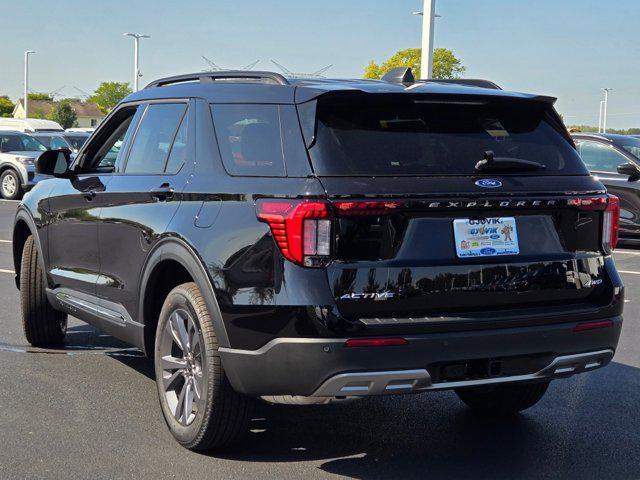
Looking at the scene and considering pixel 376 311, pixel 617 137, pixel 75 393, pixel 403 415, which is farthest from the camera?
pixel 617 137

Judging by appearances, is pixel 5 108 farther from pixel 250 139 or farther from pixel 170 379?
pixel 250 139

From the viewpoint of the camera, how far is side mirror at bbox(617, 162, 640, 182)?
47.9 feet

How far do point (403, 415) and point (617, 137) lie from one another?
36.0 feet

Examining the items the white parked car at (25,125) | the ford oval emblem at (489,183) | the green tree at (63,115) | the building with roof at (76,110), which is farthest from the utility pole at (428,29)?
the building with roof at (76,110)

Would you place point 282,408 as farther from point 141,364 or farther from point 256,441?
point 141,364

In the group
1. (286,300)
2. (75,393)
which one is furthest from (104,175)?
(286,300)

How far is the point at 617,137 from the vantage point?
1545 cm

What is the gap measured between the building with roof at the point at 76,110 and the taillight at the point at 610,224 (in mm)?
149529

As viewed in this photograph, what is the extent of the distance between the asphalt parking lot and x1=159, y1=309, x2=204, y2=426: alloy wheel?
0.21m

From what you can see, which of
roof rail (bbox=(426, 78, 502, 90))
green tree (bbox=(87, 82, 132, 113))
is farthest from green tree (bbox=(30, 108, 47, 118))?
roof rail (bbox=(426, 78, 502, 90))

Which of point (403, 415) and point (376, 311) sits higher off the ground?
point (376, 311)

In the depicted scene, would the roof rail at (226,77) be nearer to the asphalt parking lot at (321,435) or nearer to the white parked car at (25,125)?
the asphalt parking lot at (321,435)

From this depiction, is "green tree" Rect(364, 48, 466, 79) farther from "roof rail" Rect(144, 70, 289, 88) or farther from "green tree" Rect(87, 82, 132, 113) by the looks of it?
"green tree" Rect(87, 82, 132, 113)

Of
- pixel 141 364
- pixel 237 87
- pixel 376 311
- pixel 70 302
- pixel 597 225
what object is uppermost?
pixel 237 87
